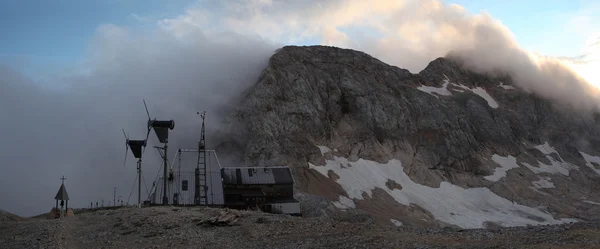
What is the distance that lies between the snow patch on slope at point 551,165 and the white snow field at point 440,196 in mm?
20229

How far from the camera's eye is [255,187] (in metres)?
53.8

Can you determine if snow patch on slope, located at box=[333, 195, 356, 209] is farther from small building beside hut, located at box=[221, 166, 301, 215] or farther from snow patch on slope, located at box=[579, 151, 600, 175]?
snow patch on slope, located at box=[579, 151, 600, 175]

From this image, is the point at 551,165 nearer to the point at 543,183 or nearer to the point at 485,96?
the point at 543,183

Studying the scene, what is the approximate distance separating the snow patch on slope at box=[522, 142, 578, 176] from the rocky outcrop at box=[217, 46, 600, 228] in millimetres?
987

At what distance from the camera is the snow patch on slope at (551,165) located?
336ft

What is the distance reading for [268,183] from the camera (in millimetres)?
54094

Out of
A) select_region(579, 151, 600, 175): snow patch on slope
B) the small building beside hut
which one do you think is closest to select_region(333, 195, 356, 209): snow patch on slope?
the small building beside hut

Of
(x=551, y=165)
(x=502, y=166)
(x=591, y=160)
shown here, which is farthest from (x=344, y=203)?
(x=591, y=160)

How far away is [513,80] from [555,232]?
120384 millimetres

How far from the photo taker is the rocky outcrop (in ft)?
248

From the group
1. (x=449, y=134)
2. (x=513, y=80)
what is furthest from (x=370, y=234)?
(x=513, y=80)

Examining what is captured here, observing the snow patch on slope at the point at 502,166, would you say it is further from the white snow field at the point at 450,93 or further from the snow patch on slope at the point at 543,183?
the white snow field at the point at 450,93

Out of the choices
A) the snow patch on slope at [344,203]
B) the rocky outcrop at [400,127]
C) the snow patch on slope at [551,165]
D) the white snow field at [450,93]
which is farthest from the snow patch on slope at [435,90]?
the snow patch on slope at [344,203]

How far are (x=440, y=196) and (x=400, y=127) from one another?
16.9 metres
